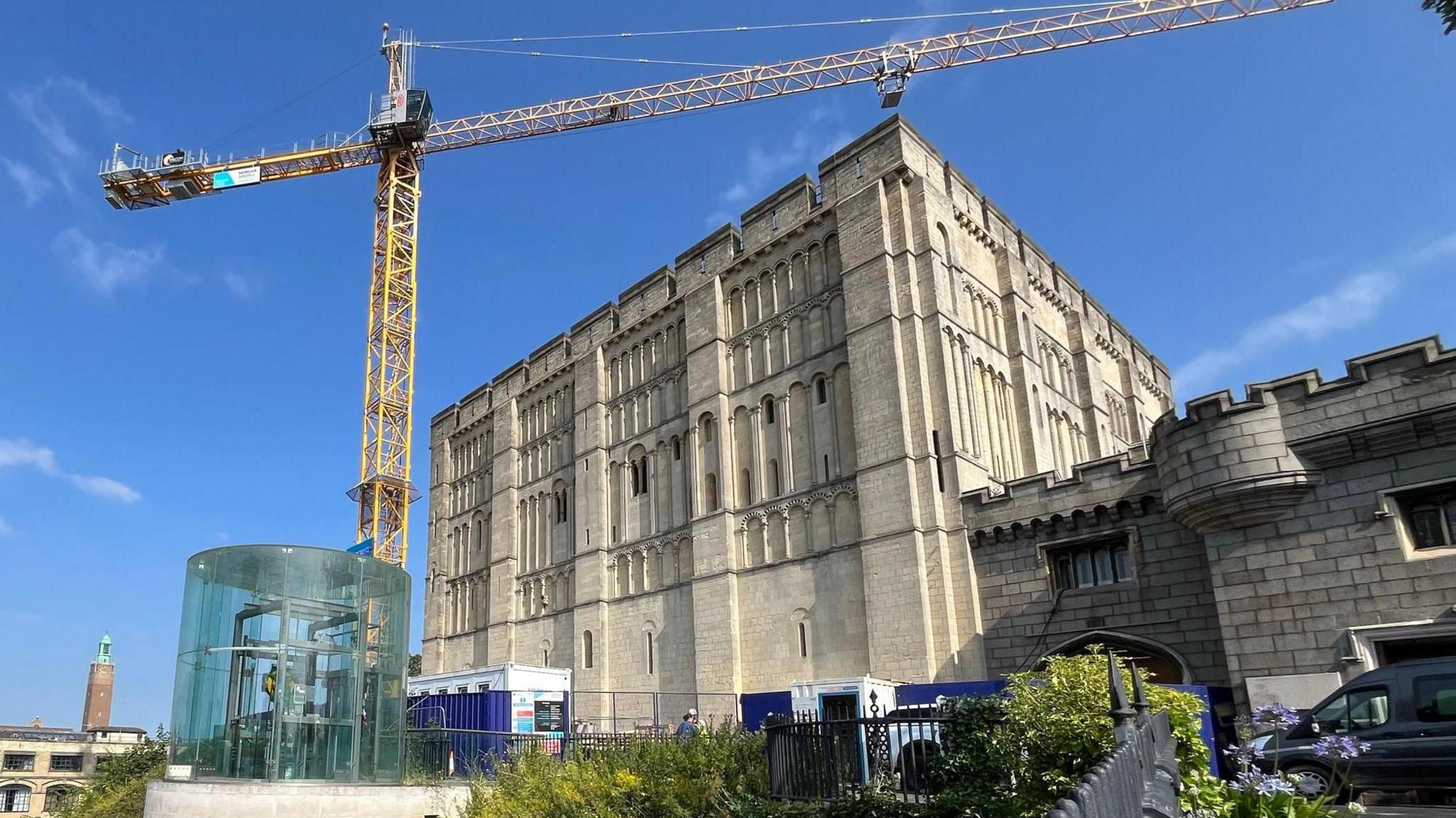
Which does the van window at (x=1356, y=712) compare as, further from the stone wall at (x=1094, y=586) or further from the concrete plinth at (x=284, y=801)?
the concrete plinth at (x=284, y=801)

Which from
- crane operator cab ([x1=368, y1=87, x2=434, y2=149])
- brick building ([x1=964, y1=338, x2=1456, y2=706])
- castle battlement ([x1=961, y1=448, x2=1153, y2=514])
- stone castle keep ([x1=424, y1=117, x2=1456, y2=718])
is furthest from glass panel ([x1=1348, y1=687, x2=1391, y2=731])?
crane operator cab ([x1=368, y1=87, x2=434, y2=149])

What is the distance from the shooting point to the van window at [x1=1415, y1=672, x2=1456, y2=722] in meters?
11.7

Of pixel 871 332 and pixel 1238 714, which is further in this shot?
pixel 871 332

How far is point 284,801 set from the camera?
17.1 metres

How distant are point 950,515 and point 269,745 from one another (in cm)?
1925

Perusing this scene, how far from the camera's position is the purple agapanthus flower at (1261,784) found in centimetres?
826

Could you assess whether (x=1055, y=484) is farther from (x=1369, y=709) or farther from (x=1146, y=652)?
(x=1369, y=709)

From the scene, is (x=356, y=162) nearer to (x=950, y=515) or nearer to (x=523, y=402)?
(x=523, y=402)

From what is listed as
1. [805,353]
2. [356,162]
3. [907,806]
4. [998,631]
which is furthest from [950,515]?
[356,162]

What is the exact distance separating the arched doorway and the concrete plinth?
596 inches

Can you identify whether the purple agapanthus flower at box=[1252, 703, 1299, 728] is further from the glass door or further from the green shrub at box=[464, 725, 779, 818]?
the glass door

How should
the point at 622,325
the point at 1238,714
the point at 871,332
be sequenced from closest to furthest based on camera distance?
the point at 1238,714, the point at 871,332, the point at 622,325

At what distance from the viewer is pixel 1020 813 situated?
936 centimetres

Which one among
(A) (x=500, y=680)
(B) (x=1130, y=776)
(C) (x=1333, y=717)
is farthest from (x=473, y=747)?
(B) (x=1130, y=776)
